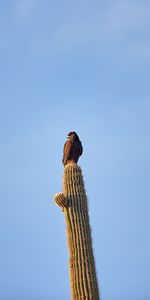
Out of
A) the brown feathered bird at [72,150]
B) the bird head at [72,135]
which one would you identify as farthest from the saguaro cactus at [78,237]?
the bird head at [72,135]

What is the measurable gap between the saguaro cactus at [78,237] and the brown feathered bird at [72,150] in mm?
585

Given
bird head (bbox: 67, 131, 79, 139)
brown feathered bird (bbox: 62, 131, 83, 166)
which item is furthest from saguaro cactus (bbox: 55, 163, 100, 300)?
bird head (bbox: 67, 131, 79, 139)

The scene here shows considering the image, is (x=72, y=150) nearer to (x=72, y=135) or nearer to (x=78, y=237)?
(x=72, y=135)

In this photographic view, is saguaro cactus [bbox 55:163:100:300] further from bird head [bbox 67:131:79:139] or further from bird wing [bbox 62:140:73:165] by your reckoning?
bird head [bbox 67:131:79:139]

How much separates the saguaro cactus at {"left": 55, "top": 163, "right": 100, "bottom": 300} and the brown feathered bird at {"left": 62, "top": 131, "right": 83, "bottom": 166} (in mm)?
585

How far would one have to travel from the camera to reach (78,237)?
34.1 ft

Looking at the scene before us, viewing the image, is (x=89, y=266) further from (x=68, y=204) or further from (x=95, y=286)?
(x=68, y=204)

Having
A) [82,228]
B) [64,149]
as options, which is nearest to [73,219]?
[82,228]

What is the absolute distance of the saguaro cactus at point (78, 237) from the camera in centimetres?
1011

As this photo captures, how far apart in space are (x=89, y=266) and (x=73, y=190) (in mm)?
1631

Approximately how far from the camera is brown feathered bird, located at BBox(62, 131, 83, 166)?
1167cm

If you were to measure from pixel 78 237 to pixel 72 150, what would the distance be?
84.5 inches

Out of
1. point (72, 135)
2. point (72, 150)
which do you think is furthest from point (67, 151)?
point (72, 135)

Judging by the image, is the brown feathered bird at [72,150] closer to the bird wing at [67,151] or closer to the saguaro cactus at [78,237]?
the bird wing at [67,151]
